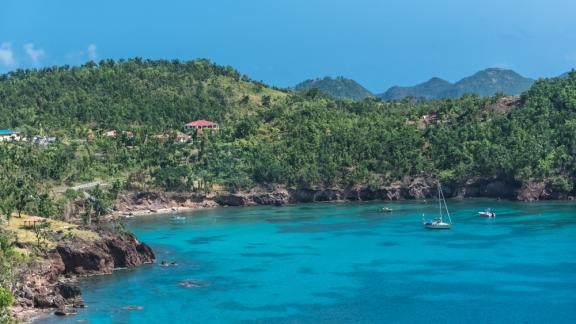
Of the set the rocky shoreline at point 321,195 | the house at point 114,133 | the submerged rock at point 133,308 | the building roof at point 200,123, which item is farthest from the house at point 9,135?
the submerged rock at point 133,308

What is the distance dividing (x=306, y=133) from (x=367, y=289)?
3850 inches

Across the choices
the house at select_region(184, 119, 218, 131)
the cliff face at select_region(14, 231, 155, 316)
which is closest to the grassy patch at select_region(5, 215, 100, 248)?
the cliff face at select_region(14, 231, 155, 316)

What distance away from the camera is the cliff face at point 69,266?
6675cm

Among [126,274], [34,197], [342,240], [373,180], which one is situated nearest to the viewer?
[126,274]

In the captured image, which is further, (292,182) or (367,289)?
(292,182)

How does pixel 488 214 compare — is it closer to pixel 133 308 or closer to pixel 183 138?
pixel 133 308

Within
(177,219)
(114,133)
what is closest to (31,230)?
(177,219)

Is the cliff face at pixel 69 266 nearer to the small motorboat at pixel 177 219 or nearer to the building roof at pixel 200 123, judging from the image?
the small motorboat at pixel 177 219

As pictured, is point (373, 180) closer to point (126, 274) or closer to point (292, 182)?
point (292, 182)

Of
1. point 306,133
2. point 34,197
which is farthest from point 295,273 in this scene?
point 306,133

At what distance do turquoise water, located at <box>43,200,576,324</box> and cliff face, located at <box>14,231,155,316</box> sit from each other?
2228mm

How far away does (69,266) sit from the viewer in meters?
79.9

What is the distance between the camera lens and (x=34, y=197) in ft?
317

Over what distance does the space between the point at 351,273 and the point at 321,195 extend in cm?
7250
